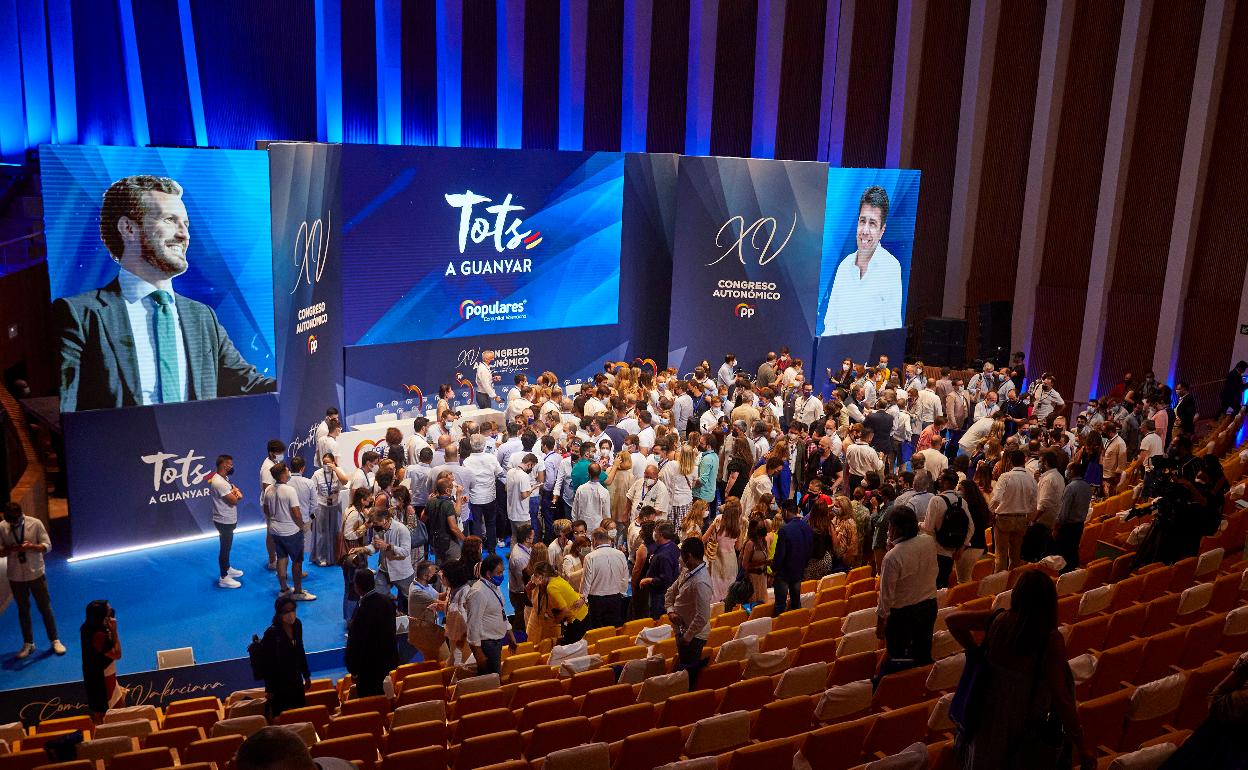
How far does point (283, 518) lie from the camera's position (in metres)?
8.57

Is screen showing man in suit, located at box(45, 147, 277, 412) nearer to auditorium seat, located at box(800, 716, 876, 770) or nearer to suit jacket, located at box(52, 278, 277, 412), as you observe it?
suit jacket, located at box(52, 278, 277, 412)

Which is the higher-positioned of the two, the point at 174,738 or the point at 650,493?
the point at 650,493

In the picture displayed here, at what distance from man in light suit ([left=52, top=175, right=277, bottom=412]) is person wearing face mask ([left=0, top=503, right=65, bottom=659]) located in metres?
2.16

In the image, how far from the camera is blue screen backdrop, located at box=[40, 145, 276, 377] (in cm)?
903

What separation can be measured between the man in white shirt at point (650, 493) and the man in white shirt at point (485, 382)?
15.4 ft

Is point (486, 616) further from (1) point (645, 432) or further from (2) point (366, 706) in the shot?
(1) point (645, 432)

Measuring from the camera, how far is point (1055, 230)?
60.1 feet

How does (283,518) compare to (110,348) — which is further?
(110,348)

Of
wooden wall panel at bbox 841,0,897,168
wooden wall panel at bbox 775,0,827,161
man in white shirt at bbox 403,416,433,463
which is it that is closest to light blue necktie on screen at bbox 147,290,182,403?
man in white shirt at bbox 403,416,433,463

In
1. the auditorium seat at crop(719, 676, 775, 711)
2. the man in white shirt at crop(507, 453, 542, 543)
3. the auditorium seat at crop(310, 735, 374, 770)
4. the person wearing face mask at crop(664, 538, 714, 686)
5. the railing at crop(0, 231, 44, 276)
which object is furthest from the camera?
the railing at crop(0, 231, 44, 276)

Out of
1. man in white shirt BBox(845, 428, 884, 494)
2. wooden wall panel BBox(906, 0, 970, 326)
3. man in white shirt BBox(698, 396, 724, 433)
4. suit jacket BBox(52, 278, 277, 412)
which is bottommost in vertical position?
man in white shirt BBox(845, 428, 884, 494)

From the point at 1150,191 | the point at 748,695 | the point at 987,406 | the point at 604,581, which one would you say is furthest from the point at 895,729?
the point at 1150,191

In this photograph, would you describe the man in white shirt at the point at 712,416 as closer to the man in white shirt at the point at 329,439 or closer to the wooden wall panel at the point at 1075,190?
the man in white shirt at the point at 329,439

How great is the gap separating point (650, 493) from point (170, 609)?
4.38 meters
